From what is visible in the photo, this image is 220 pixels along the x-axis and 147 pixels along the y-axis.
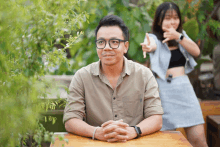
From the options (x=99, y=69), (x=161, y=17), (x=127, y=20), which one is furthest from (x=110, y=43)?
(x=127, y=20)

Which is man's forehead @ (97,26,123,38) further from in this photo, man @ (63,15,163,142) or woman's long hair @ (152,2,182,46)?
woman's long hair @ (152,2,182,46)

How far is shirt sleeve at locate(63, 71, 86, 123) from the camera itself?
161cm

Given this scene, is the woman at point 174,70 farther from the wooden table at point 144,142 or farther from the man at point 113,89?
the wooden table at point 144,142

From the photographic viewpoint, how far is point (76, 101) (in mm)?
1680

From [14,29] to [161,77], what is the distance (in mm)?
1528

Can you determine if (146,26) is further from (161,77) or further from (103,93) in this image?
(103,93)

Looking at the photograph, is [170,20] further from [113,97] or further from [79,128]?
[79,128]

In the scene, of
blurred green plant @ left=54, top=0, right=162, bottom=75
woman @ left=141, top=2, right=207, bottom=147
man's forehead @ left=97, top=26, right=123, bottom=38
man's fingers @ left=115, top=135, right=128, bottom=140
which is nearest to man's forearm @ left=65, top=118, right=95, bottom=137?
man's fingers @ left=115, top=135, right=128, bottom=140

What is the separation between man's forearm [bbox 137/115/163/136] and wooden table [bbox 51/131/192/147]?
0.03 m

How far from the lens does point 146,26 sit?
3104mm

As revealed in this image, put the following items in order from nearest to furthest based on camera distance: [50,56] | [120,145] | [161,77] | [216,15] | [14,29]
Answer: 1. [14,29]
2. [50,56]
3. [120,145]
4. [161,77]
5. [216,15]

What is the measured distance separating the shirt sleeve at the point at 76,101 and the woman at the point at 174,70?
2.31ft

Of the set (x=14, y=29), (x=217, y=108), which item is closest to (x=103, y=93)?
(x=14, y=29)

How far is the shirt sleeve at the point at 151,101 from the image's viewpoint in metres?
1.67
